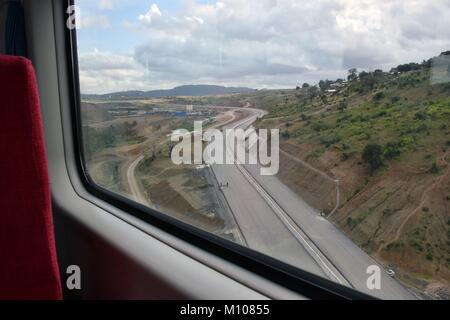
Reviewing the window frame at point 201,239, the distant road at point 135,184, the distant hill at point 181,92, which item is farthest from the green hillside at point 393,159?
the distant road at point 135,184

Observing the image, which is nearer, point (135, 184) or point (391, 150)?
point (391, 150)

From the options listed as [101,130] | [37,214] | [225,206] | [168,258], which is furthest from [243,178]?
[101,130]

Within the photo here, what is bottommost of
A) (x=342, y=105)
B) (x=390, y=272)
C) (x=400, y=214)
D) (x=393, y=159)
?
(x=390, y=272)

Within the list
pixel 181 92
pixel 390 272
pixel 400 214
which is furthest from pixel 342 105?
pixel 181 92

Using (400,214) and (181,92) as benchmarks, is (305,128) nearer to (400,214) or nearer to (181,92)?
(400,214)

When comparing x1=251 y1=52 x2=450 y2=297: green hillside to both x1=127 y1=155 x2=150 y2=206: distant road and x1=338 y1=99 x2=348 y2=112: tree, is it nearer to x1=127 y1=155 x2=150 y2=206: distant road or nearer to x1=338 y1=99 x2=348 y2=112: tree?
x1=338 y1=99 x2=348 y2=112: tree

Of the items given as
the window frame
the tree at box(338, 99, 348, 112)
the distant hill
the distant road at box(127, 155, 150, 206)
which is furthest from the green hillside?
the distant road at box(127, 155, 150, 206)

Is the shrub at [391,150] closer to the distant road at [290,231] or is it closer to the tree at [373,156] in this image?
the tree at [373,156]
